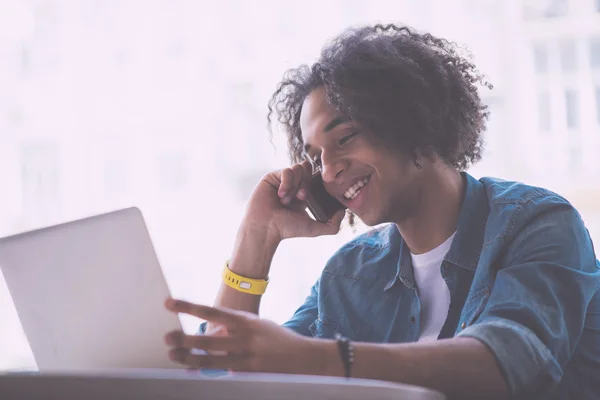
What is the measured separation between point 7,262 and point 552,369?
0.75 m

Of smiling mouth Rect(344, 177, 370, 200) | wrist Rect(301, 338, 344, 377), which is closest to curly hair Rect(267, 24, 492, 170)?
smiling mouth Rect(344, 177, 370, 200)

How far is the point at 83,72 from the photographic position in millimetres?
2611

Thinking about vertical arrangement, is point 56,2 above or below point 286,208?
above

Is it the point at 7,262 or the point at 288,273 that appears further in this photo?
the point at 288,273

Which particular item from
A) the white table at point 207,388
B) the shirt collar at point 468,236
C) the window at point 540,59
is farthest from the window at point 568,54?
the white table at point 207,388

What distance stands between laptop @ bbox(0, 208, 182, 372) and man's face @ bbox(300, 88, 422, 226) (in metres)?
0.62

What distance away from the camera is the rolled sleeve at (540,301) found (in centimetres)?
98

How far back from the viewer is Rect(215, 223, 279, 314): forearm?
1.53 meters

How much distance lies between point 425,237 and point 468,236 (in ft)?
0.42

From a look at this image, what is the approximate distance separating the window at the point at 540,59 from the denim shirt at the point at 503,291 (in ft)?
2.98

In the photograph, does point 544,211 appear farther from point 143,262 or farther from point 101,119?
point 101,119

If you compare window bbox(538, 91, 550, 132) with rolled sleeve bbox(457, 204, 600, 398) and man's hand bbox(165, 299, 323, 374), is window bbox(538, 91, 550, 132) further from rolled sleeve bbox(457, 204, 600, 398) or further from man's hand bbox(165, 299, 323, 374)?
man's hand bbox(165, 299, 323, 374)

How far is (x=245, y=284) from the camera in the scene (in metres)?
1.54

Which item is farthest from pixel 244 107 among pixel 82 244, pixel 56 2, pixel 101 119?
pixel 82 244
